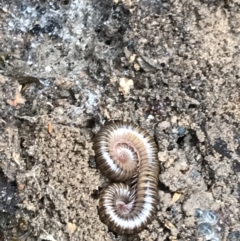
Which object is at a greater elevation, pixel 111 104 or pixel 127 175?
pixel 111 104

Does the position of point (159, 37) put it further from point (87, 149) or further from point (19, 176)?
point (19, 176)

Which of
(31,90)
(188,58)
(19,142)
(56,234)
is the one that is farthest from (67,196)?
(188,58)

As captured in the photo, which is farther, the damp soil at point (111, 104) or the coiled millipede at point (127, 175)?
the coiled millipede at point (127, 175)

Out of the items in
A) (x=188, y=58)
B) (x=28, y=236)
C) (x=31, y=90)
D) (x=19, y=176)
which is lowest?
(x=28, y=236)

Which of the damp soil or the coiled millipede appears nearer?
the damp soil
